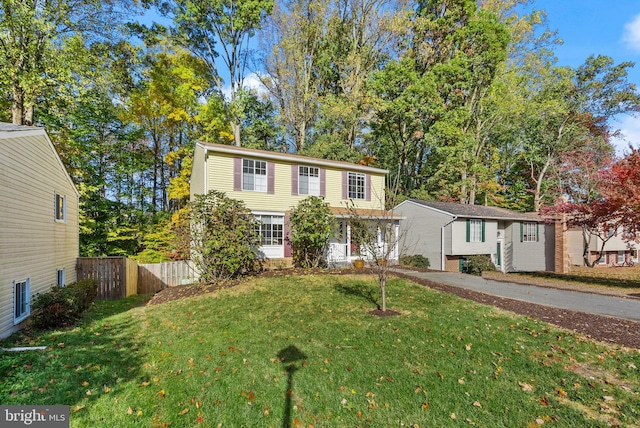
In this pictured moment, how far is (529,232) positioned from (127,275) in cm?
2451

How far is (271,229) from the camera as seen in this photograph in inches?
606

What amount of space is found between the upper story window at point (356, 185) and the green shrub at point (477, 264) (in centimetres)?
721

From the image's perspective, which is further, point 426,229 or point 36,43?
point 426,229

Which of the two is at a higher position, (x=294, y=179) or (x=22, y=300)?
(x=294, y=179)

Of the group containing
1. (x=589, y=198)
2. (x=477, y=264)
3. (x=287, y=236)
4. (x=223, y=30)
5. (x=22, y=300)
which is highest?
(x=223, y=30)

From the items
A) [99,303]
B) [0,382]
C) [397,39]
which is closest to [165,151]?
[99,303]

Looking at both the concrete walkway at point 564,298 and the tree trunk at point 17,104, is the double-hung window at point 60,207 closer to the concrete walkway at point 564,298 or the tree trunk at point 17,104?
the tree trunk at point 17,104

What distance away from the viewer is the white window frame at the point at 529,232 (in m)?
20.8

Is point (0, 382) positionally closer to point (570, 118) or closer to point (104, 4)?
point (104, 4)

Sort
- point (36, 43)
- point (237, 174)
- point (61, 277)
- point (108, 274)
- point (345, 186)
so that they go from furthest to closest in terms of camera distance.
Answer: point (345, 186)
point (237, 174)
point (36, 43)
point (108, 274)
point (61, 277)

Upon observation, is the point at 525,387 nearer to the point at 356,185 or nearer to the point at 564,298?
the point at 564,298

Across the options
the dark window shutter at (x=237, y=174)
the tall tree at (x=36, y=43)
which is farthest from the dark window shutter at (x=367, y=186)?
the tall tree at (x=36, y=43)

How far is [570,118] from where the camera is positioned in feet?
86.8

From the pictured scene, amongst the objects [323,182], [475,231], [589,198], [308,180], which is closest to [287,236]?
[308,180]
